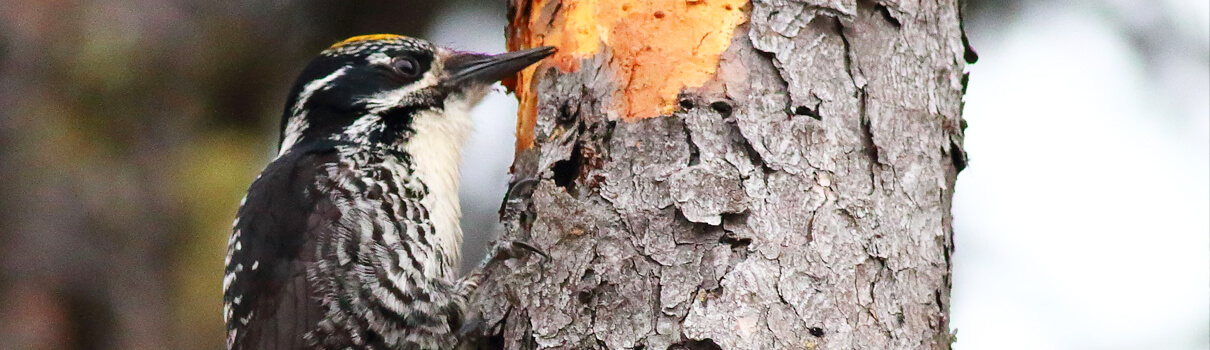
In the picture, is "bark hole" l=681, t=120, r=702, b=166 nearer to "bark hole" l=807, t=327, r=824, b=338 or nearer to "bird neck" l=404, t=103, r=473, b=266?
"bark hole" l=807, t=327, r=824, b=338

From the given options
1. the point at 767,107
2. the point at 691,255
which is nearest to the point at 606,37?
the point at 767,107

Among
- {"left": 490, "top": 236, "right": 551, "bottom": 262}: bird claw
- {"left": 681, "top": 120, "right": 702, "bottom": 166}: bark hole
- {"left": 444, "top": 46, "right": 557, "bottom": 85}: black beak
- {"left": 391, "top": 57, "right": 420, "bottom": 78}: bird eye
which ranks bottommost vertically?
{"left": 490, "top": 236, "right": 551, "bottom": 262}: bird claw

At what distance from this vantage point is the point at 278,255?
313 cm

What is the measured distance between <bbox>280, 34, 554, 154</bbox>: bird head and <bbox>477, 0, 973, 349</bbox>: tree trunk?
0.54 metres

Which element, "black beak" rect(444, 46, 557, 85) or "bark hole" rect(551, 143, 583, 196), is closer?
"bark hole" rect(551, 143, 583, 196)

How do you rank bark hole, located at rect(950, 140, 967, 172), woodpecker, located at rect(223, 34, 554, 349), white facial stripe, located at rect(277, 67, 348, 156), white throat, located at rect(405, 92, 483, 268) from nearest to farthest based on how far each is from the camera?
bark hole, located at rect(950, 140, 967, 172) < woodpecker, located at rect(223, 34, 554, 349) < white throat, located at rect(405, 92, 483, 268) < white facial stripe, located at rect(277, 67, 348, 156)

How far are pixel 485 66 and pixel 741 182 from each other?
1.08 m

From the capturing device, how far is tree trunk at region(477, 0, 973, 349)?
8.21 feet

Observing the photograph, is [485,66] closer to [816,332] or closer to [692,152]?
[692,152]

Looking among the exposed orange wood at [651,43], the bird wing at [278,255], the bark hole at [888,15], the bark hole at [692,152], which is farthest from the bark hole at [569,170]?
the bark hole at [888,15]

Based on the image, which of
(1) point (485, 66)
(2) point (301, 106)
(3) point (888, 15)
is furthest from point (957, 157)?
(2) point (301, 106)

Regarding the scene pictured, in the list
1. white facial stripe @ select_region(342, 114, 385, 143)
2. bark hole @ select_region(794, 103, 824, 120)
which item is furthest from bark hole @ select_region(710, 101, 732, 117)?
white facial stripe @ select_region(342, 114, 385, 143)

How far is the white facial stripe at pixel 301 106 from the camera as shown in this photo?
3480 mm

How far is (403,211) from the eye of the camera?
3.14 metres
